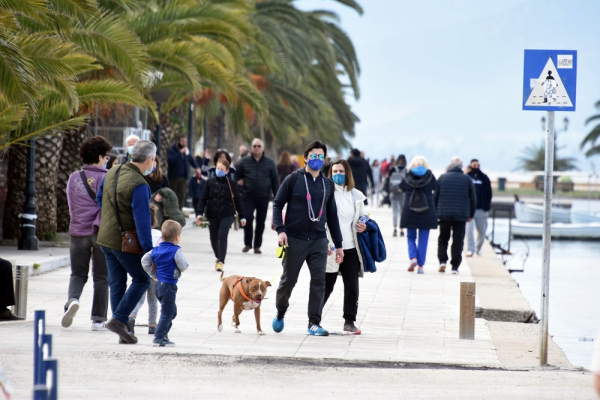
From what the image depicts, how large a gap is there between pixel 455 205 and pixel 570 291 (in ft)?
13.3

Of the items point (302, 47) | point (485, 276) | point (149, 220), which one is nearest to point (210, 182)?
point (485, 276)

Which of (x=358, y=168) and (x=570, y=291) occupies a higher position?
(x=358, y=168)

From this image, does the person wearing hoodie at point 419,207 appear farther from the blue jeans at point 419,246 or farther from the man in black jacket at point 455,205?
the man in black jacket at point 455,205

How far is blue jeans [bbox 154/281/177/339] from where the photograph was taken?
7.75m

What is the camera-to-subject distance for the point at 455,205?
1502 cm

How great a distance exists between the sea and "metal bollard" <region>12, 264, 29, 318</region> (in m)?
5.56

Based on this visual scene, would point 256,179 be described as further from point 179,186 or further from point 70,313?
point 70,313

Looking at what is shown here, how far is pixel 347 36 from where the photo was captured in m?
34.3

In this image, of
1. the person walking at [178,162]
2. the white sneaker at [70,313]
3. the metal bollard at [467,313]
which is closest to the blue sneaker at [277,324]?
the metal bollard at [467,313]

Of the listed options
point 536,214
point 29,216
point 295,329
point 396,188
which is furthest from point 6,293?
point 536,214

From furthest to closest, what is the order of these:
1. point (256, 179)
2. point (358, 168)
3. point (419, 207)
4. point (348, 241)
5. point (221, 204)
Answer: point (358, 168)
point (256, 179)
point (419, 207)
point (221, 204)
point (348, 241)

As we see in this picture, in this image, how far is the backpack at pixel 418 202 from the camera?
48.2 feet

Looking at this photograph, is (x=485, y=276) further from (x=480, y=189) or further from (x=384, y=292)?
(x=384, y=292)

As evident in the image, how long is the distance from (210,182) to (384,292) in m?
3.15
